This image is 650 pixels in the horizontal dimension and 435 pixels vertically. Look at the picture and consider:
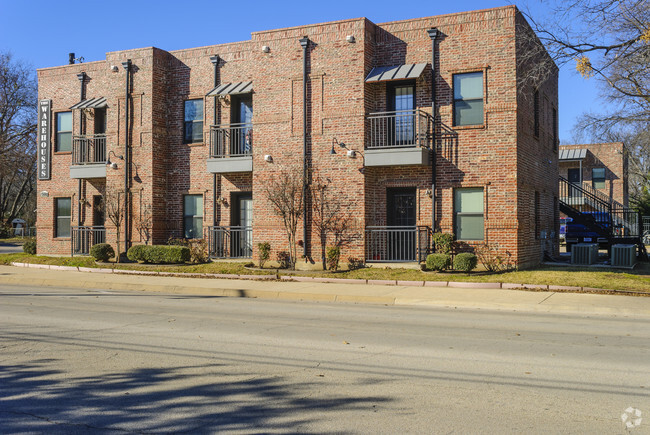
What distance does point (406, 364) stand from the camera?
7219mm

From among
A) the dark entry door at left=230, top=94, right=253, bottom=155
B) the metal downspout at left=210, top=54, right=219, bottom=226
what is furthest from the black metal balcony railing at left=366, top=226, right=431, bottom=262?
the metal downspout at left=210, top=54, right=219, bottom=226

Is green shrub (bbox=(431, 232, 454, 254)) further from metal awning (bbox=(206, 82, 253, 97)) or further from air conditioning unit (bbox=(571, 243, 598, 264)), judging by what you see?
metal awning (bbox=(206, 82, 253, 97))

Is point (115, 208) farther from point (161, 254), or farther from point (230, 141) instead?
point (230, 141)

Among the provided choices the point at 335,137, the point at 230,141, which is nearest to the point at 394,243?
the point at 335,137

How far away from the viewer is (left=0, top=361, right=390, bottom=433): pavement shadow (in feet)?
16.7

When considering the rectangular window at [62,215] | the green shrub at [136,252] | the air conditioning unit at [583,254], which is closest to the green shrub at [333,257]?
the green shrub at [136,252]

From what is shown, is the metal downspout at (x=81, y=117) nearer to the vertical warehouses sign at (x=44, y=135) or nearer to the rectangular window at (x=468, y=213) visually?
the vertical warehouses sign at (x=44, y=135)

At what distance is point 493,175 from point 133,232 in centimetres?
1357

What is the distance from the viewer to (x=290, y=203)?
64.3ft

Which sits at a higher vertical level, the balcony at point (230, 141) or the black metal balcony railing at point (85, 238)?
the balcony at point (230, 141)

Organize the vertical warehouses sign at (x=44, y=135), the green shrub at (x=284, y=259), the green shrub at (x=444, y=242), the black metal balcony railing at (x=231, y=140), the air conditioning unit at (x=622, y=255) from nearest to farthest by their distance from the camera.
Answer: the green shrub at (x=444, y=242)
the green shrub at (x=284, y=259)
the air conditioning unit at (x=622, y=255)
the black metal balcony railing at (x=231, y=140)
the vertical warehouses sign at (x=44, y=135)

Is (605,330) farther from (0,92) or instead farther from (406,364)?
(0,92)

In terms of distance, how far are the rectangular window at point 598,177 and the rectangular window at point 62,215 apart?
37480mm

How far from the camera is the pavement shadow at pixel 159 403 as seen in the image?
5.09 meters
